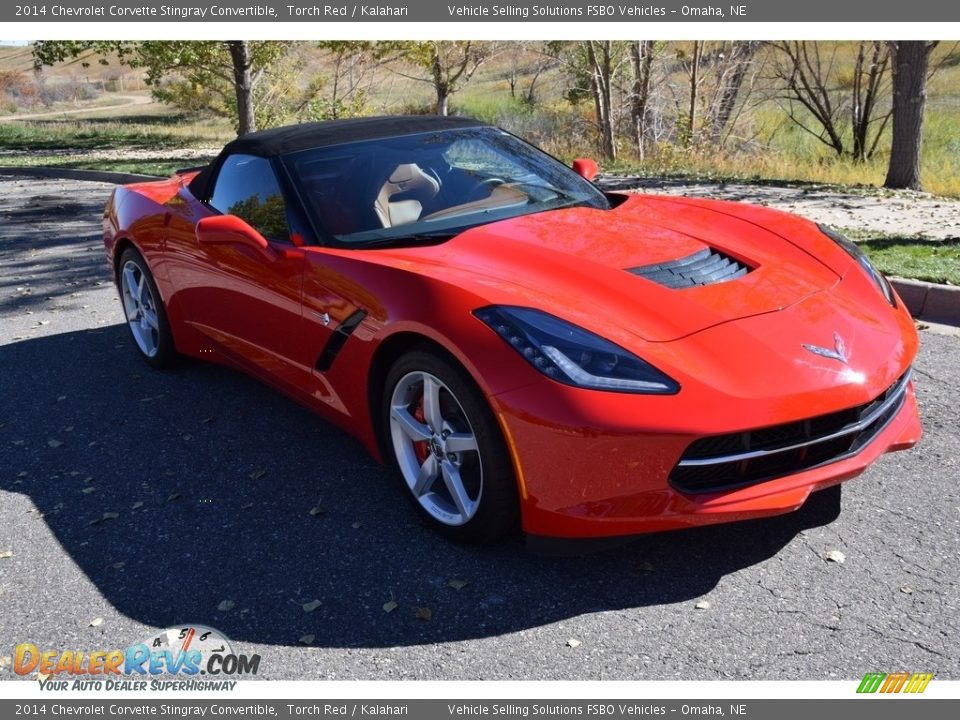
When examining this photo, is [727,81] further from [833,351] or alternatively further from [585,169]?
[833,351]

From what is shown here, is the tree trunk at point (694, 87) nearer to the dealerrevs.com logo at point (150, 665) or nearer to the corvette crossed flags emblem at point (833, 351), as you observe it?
the corvette crossed flags emblem at point (833, 351)

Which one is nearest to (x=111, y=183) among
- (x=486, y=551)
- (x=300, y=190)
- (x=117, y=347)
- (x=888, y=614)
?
(x=117, y=347)

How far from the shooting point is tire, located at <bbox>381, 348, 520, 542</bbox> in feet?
10.2

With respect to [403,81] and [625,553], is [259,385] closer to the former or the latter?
[625,553]

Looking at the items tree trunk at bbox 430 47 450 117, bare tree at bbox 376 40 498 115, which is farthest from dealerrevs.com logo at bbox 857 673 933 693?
tree trunk at bbox 430 47 450 117

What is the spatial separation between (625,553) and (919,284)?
12.4ft

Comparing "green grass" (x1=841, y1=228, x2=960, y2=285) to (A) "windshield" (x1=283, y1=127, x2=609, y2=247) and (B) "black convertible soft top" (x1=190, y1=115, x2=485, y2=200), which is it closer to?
(A) "windshield" (x1=283, y1=127, x2=609, y2=247)

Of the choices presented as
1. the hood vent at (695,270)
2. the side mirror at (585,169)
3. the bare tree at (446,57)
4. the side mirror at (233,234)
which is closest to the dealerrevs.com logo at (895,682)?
the hood vent at (695,270)

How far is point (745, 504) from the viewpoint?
2881 millimetres

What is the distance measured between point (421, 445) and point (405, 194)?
4.10 feet

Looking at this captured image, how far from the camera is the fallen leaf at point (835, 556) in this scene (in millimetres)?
3215

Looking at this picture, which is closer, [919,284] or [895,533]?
[895,533]

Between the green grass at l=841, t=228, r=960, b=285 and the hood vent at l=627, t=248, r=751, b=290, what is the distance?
3192mm

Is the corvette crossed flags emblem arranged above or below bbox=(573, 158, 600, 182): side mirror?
below
